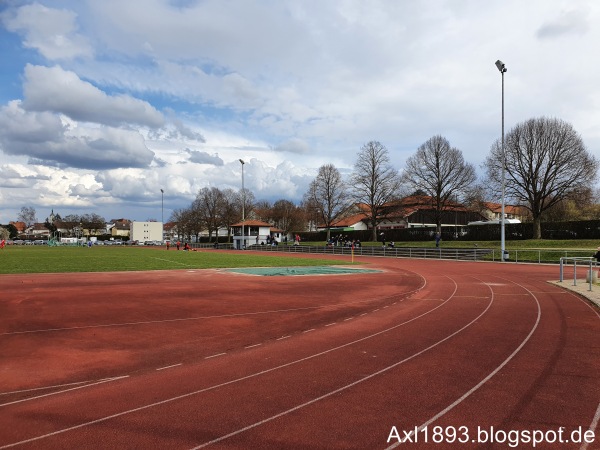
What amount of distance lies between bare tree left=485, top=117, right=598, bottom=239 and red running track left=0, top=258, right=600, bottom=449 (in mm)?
35199

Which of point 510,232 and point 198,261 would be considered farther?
point 510,232

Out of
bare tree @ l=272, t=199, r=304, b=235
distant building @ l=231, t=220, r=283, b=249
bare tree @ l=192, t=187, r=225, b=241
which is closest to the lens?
distant building @ l=231, t=220, r=283, b=249

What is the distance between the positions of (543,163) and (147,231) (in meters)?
107

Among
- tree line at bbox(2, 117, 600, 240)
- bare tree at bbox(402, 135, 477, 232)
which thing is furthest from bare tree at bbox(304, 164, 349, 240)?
bare tree at bbox(402, 135, 477, 232)

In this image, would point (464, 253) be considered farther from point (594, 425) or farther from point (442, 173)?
point (594, 425)

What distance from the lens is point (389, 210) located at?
6069 cm

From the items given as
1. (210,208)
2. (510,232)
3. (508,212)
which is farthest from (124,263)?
(508,212)

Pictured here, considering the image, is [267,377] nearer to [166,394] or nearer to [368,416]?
[166,394]

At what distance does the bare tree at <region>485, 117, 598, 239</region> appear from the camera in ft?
141

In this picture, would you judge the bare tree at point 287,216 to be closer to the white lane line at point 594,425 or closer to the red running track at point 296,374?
the red running track at point 296,374

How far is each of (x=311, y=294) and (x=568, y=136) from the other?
40.1 meters

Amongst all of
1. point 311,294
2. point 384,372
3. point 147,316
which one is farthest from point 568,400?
point 311,294

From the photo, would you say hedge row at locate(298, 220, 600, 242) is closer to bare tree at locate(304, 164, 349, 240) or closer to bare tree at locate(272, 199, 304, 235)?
bare tree at locate(304, 164, 349, 240)

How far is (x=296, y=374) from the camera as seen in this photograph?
Result: 21.5 ft
